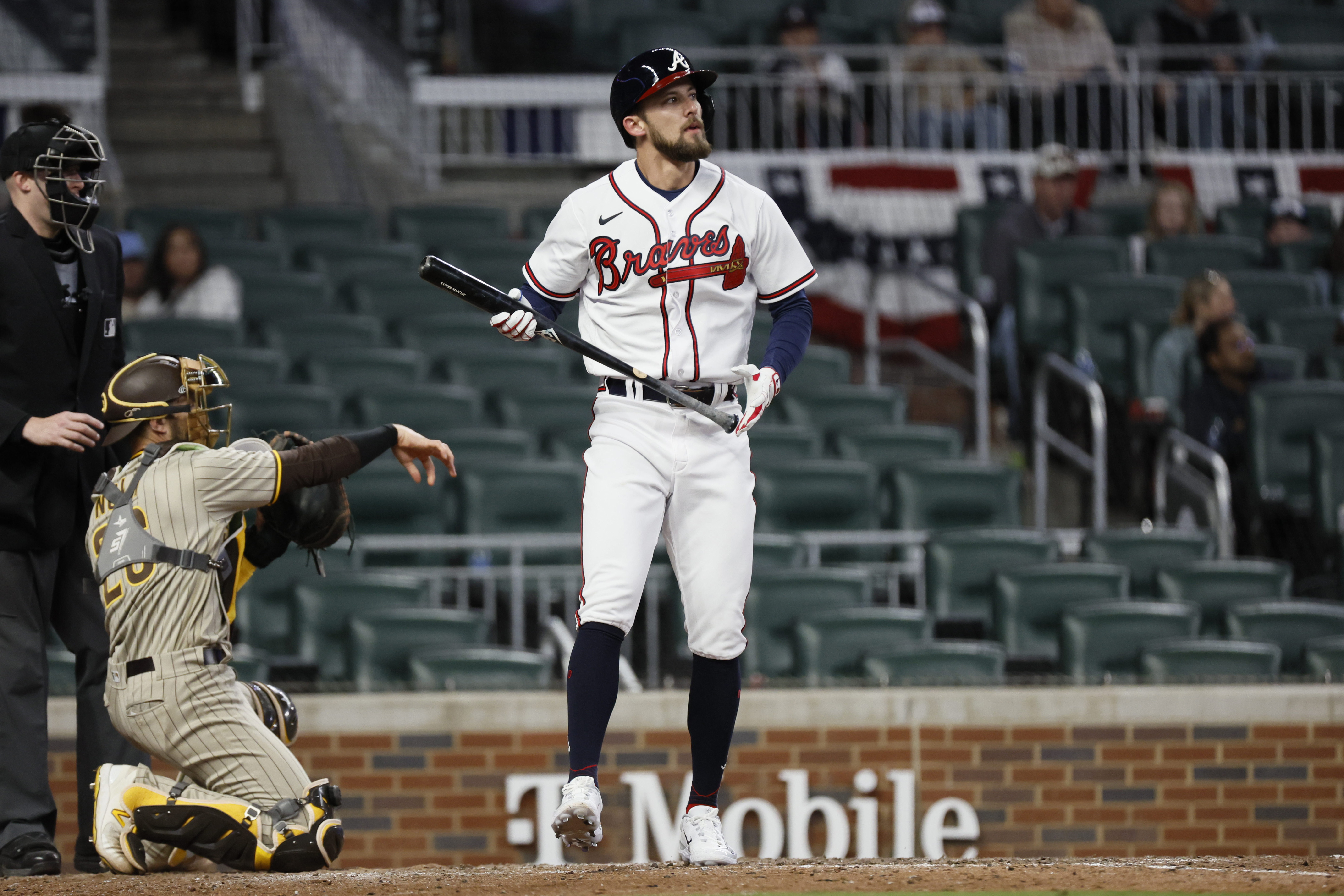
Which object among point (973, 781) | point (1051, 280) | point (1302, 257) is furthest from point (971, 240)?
point (973, 781)

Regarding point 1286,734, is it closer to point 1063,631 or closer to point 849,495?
point 1063,631

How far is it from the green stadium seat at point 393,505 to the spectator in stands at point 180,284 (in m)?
1.85

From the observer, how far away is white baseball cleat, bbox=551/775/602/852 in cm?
355

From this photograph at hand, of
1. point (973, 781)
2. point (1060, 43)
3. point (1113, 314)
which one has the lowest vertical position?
point (973, 781)

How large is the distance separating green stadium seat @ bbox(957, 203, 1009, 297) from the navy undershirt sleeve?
5.35 m

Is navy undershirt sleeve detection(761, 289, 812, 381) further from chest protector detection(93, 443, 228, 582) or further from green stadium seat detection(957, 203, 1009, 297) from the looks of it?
green stadium seat detection(957, 203, 1009, 297)

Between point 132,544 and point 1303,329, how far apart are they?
6935mm

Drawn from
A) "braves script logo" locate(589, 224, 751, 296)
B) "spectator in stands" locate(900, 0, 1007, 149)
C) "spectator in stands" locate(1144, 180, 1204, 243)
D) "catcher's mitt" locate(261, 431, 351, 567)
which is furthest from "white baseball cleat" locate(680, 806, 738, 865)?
"spectator in stands" locate(900, 0, 1007, 149)

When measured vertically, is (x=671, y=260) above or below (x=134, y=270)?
below

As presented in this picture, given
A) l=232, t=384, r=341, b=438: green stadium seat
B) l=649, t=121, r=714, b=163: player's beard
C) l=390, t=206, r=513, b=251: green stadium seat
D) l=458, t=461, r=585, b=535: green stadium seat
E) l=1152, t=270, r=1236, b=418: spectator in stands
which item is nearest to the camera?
l=649, t=121, r=714, b=163: player's beard

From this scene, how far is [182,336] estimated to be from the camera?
801cm

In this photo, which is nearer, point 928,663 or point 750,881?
point 750,881

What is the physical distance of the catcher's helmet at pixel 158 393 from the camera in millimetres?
3979

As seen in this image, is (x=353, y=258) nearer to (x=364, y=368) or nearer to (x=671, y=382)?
(x=364, y=368)
